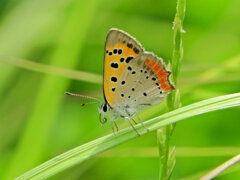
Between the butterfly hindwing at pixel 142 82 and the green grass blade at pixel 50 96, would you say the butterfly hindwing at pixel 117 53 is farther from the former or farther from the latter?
the green grass blade at pixel 50 96

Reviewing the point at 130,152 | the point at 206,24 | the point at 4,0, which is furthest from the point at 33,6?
the point at 130,152

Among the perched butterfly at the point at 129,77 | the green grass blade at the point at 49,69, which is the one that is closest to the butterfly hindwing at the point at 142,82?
the perched butterfly at the point at 129,77

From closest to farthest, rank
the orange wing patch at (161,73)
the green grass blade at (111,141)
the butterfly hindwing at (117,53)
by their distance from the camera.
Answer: the green grass blade at (111,141) < the orange wing patch at (161,73) < the butterfly hindwing at (117,53)

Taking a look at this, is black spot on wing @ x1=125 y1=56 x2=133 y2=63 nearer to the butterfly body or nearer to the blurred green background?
the butterfly body

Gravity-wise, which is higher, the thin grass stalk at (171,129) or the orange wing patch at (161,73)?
the orange wing patch at (161,73)

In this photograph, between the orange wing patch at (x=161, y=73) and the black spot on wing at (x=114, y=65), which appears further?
the black spot on wing at (x=114, y=65)

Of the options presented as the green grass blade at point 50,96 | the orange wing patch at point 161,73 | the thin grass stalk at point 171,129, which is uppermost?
the green grass blade at point 50,96
